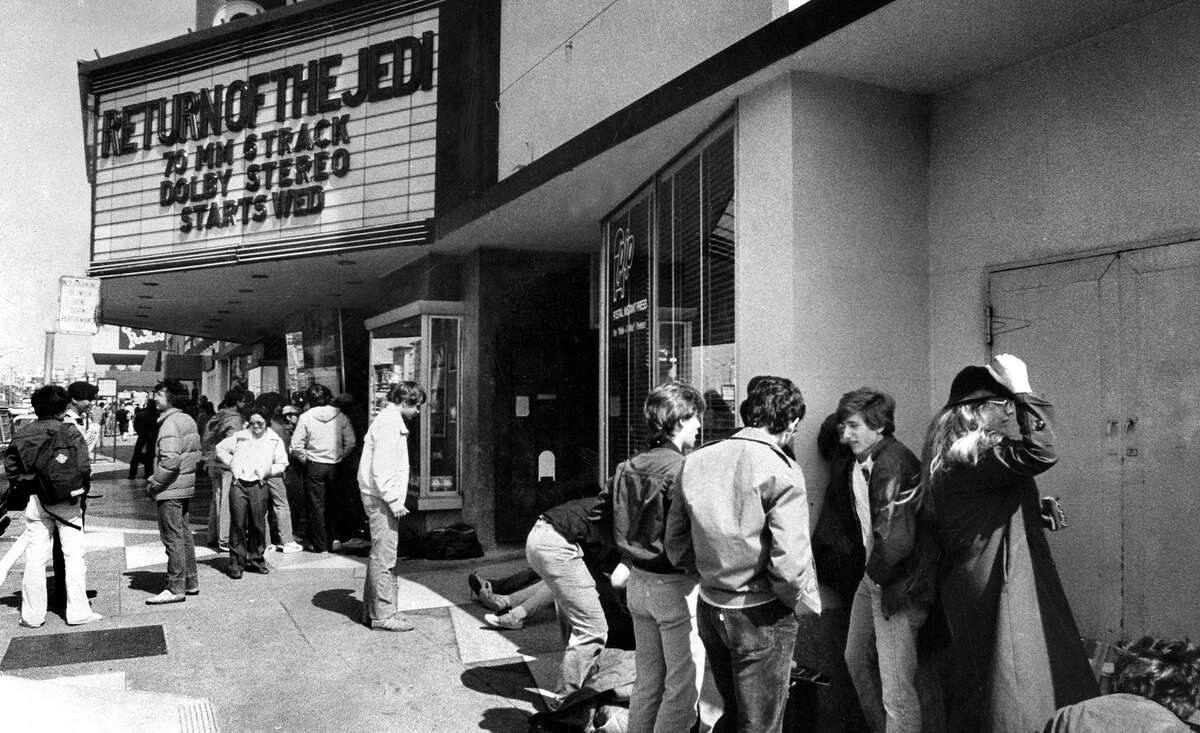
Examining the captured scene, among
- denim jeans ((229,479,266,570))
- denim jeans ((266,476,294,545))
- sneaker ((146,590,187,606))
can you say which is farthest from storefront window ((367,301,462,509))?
sneaker ((146,590,187,606))

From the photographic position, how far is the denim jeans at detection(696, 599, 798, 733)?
323 cm

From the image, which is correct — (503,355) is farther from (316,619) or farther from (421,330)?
(316,619)

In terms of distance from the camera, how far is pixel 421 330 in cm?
1062

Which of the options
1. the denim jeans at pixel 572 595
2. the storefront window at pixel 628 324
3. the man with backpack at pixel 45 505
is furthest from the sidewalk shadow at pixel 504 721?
the man with backpack at pixel 45 505

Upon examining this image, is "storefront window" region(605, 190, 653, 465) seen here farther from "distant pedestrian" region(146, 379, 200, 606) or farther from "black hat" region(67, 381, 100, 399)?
"black hat" region(67, 381, 100, 399)

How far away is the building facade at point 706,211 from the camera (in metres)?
4.35

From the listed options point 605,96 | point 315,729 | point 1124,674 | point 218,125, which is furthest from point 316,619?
point 218,125

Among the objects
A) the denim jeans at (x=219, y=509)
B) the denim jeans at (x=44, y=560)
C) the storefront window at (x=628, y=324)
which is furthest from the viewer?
the denim jeans at (x=219, y=509)

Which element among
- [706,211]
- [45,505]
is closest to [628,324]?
[706,211]

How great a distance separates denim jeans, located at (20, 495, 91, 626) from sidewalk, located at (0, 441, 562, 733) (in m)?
0.15

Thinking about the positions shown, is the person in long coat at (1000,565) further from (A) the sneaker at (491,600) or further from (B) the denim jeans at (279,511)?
(B) the denim jeans at (279,511)

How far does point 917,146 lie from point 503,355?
19.6 ft

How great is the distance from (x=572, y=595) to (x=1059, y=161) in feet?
11.7

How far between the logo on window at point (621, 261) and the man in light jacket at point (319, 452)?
3.64m
